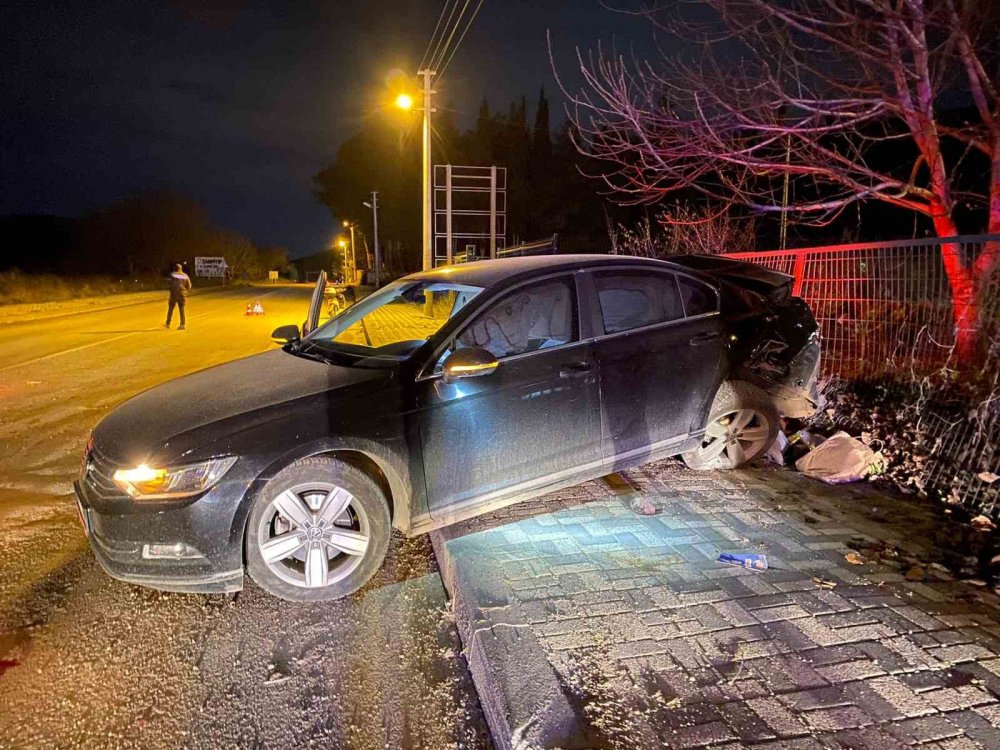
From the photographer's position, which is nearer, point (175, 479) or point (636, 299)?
point (175, 479)

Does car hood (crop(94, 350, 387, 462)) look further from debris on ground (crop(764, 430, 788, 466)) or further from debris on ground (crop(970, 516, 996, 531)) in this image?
debris on ground (crop(970, 516, 996, 531))

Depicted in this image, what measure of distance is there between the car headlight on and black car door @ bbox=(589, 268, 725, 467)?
223cm

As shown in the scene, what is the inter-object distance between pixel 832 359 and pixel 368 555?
5.07 meters

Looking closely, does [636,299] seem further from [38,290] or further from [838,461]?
[38,290]

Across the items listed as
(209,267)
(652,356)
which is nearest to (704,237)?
(652,356)

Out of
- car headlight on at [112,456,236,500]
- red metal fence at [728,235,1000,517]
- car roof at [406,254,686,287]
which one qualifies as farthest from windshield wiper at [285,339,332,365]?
red metal fence at [728,235,1000,517]

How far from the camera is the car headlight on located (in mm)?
3027

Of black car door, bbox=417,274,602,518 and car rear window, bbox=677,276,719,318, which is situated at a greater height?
car rear window, bbox=677,276,719,318

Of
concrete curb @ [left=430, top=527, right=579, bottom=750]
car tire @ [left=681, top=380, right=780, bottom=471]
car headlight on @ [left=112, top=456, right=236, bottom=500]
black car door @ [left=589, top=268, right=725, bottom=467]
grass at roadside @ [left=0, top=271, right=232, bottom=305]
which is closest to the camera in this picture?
concrete curb @ [left=430, top=527, right=579, bottom=750]

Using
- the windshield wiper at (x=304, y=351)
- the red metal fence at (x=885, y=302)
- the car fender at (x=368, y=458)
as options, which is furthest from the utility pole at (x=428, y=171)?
the car fender at (x=368, y=458)

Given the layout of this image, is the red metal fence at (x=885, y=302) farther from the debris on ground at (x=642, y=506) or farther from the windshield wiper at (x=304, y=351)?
the windshield wiper at (x=304, y=351)

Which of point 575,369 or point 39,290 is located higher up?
point 575,369

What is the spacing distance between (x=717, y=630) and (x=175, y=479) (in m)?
2.59

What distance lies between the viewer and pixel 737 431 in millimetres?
5020
